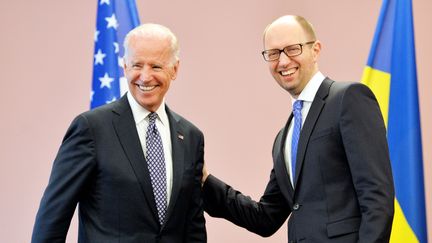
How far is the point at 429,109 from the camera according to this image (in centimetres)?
404

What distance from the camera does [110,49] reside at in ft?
12.3

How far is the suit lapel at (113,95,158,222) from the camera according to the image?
2334 mm

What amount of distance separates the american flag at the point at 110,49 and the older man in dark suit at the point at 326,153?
1.34 meters

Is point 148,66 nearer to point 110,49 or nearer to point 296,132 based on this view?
point 296,132

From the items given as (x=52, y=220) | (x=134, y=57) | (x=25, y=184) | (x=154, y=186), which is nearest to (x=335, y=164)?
(x=154, y=186)

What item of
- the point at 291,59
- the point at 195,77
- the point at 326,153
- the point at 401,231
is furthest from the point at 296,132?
the point at 195,77

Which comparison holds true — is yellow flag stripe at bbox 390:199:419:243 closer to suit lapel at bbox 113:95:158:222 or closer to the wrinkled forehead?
the wrinkled forehead

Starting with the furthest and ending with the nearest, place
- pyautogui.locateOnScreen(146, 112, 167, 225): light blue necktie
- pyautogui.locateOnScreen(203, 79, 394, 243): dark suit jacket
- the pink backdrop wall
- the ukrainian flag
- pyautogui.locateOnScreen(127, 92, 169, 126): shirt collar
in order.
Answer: the pink backdrop wall → the ukrainian flag → pyautogui.locateOnScreen(127, 92, 169, 126): shirt collar → pyautogui.locateOnScreen(146, 112, 167, 225): light blue necktie → pyautogui.locateOnScreen(203, 79, 394, 243): dark suit jacket

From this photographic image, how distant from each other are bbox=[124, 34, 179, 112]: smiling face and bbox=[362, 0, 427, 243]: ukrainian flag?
1531 mm

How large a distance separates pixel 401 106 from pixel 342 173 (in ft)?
4.03

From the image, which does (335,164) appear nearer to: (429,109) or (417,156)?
(417,156)

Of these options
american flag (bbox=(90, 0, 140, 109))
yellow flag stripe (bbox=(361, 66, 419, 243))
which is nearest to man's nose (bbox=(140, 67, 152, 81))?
american flag (bbox=(90, 0, 140, 109))

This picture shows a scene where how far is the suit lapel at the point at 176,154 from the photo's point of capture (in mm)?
2396

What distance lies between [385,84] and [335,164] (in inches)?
49.7
